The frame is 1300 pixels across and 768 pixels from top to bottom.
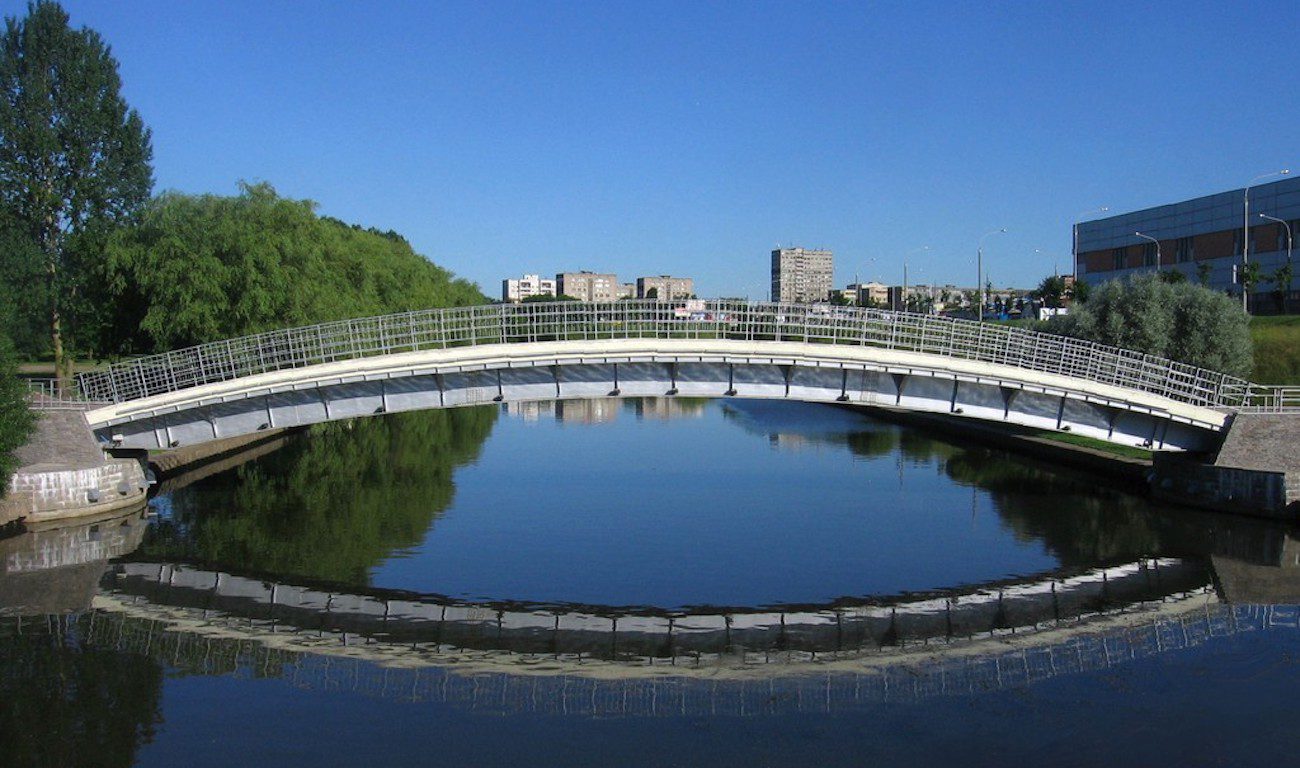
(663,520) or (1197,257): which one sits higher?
(1197,257)

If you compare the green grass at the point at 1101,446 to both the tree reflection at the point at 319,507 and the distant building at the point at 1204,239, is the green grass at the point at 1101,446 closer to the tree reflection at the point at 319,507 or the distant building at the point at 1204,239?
the tree reflection at the point at 319,507

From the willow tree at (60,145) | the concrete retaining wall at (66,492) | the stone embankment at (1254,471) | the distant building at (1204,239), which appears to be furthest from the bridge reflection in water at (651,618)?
the distant building at (1204,239)

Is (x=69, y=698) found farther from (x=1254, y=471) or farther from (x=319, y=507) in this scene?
(x=1254, y=471)

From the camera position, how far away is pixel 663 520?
94.4 feet

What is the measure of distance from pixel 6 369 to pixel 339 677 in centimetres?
1432

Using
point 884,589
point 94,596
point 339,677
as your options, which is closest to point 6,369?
point 94,596

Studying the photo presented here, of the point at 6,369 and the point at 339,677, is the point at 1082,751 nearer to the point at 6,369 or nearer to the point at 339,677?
the point at 339,677

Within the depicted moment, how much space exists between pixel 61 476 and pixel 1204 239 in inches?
2777

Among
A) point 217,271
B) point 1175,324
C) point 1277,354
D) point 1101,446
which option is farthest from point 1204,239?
point 217,271

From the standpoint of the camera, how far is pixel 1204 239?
7481 cm

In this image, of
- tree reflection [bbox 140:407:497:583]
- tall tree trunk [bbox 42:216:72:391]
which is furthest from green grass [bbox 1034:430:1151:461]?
tall tree trunk [bbox 42:216:72:391]

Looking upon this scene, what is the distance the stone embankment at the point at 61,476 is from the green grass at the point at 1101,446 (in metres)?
27.2

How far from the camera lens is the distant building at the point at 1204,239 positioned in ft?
218

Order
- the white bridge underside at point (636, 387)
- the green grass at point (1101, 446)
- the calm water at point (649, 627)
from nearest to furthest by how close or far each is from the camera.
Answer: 1. the calm water at point (649, 627)
2. the white bridge underside at point (636, 387)
3. the green grass at point (1101, 446)
